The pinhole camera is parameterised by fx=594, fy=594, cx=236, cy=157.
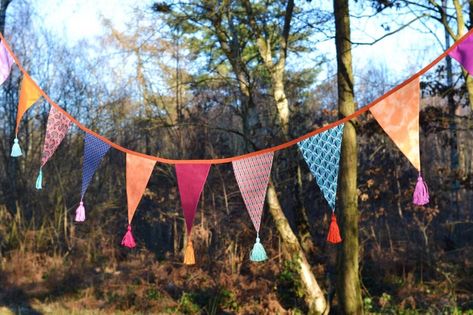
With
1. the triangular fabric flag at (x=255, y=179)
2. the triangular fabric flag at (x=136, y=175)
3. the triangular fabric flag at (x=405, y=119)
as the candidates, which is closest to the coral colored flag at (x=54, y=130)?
the triangular fabric flag at (x=136, y=175)

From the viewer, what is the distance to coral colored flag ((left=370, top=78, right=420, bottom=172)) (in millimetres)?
4309

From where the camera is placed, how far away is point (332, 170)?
475 cm

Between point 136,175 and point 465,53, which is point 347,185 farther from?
point 465,53

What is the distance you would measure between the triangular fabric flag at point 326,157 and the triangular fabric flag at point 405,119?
16.9 inches

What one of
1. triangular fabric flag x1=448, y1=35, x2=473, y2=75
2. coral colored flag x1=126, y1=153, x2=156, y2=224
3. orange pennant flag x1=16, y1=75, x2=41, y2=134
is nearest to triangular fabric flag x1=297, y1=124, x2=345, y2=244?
triangular fabric flag x1=448, y1=35, x2=473, y2=75

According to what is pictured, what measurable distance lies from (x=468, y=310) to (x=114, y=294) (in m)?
5.80

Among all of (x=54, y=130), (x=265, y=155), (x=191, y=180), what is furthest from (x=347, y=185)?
(x=54, y=130)

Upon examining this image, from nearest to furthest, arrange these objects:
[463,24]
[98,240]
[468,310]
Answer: [463,24] < [468,310] < [98,240]

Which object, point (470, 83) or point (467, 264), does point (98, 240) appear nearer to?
point (467, 264)

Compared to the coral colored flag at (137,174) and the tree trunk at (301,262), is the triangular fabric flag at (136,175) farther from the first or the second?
the tree trunk at (301,262)

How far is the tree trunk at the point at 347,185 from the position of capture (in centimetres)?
784

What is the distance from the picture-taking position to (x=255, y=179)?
5.01m

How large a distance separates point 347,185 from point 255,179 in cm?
311

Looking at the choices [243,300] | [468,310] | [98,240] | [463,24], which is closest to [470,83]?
[463,24]
